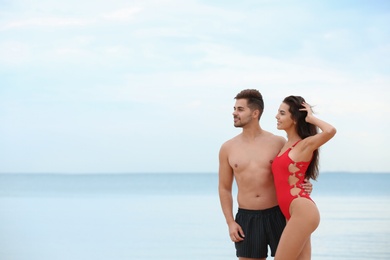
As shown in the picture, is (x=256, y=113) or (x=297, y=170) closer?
(x=297, y=170)

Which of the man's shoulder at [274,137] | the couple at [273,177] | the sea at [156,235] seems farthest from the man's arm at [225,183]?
the sea at [156,235]

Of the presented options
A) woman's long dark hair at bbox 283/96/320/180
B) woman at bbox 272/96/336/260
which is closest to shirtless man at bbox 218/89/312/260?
woman at bbox 272/96/336/260

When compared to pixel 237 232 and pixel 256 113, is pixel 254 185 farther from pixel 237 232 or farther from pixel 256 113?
pixel 256 113

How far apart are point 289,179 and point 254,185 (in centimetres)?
32

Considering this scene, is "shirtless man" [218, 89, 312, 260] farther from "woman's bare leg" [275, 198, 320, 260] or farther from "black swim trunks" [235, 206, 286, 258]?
"woman's bare leg" [275, 198, 320, 260]

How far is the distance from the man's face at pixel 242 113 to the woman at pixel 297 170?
0.26m

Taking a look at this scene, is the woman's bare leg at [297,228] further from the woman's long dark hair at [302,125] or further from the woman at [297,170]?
the woman's long dark hair at [302,125]

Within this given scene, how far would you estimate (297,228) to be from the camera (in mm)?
4938

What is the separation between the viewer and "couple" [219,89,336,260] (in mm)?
4961

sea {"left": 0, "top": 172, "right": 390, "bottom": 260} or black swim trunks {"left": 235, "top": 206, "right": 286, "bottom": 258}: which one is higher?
black swim trunks {"left": 235, "top": 206, "right": 286, "bottom": 258}

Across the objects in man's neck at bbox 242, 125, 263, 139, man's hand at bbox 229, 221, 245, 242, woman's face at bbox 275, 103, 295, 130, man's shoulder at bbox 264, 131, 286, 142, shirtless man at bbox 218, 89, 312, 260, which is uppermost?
woman's face at bbox 275, 103, 295, 130

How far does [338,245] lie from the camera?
12.0 meters

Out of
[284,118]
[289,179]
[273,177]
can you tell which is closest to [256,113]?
[284,118]

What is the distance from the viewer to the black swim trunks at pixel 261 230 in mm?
5262
